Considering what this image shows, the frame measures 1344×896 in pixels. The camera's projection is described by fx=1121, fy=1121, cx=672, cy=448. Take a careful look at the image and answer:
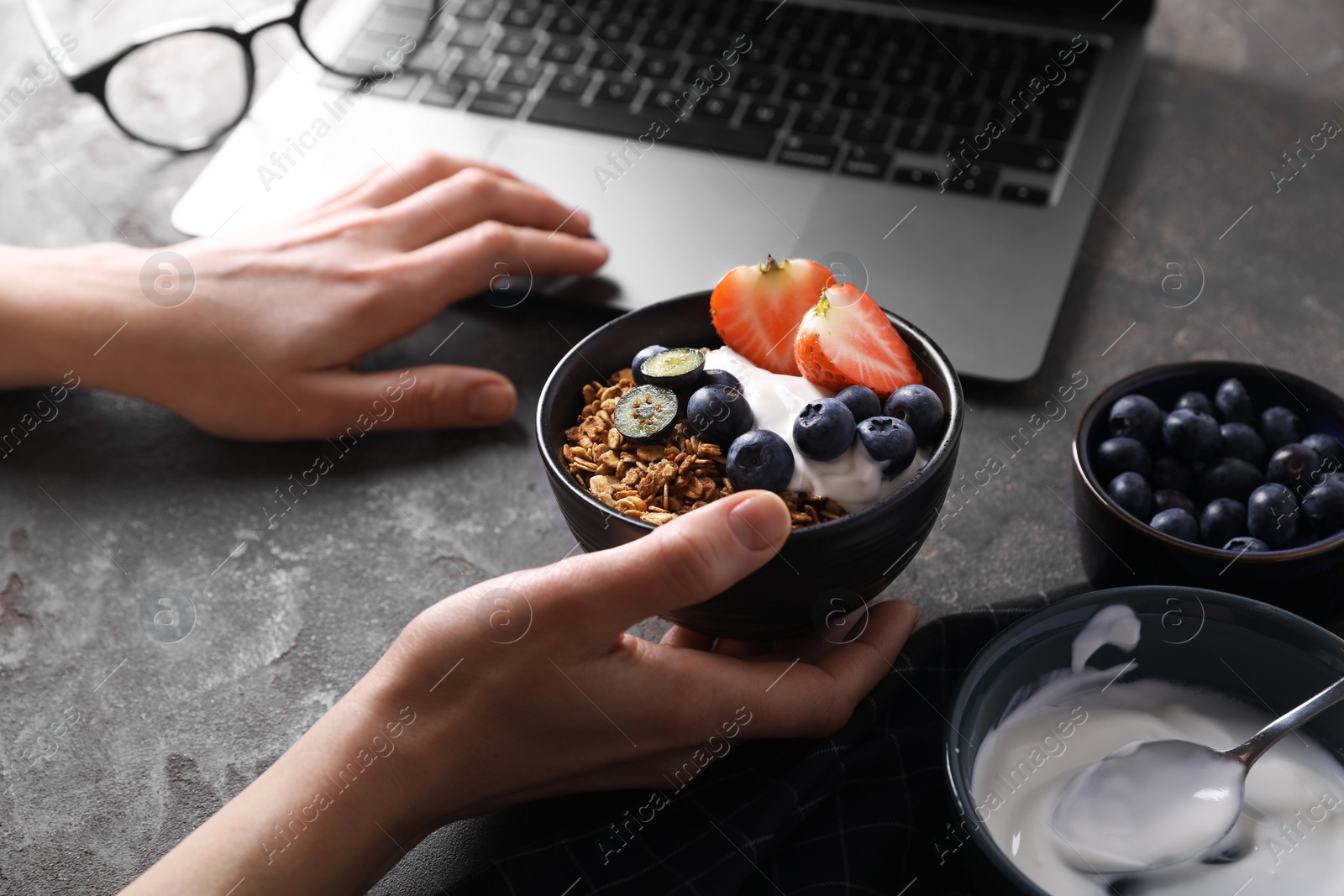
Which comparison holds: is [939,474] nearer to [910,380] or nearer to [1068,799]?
[910,380]

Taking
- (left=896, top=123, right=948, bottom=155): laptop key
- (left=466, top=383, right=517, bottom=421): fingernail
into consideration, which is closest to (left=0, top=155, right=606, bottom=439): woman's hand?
(left=466, top=383, right=517, bottom=421): fingernail

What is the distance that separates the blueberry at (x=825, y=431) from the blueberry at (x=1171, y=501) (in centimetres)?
23

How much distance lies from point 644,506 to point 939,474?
0.17 metres

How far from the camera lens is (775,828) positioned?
0.63m

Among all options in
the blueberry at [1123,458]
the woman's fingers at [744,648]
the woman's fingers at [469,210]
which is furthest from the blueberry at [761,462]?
the woman's fingers at [469,210]

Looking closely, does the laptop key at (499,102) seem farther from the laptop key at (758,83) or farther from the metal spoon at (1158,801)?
the metal spoon at (1158,801)

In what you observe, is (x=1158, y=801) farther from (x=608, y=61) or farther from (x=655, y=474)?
(x=608, y=61)

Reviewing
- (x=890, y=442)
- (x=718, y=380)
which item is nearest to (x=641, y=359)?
(x=718, y=380)

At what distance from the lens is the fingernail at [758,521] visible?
22.3 inches

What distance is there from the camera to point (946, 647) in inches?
28.7

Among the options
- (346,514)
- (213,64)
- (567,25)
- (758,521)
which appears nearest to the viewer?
(758,521)

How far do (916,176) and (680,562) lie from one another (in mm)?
620

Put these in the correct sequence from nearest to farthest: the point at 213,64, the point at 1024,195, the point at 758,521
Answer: the point at 758,521, the point at 1024,195, the point at 213,64

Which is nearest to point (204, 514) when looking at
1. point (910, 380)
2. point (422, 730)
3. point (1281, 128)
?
point (422, 730)
